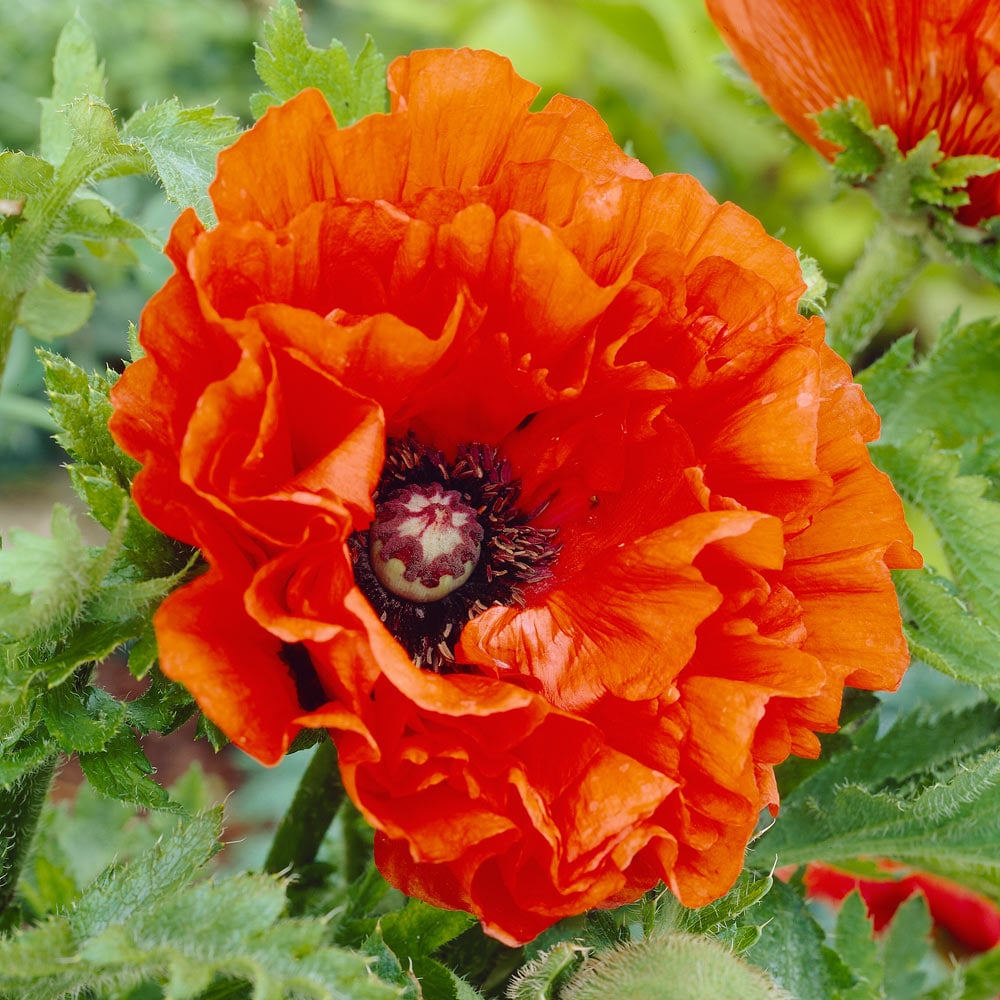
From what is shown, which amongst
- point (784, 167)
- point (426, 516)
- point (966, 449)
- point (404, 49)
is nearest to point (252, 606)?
point (426, 516)

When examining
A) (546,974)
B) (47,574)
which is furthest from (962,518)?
(47,574)

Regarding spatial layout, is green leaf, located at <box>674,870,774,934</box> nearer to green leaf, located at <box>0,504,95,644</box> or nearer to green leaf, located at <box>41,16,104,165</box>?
green leaf, located at <box>0,504,95,644</box>

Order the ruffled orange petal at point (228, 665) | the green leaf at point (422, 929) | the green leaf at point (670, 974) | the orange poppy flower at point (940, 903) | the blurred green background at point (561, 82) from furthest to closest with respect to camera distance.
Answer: the blurred green background at point (561, 82) → the orange poppy flower at point (940, 903) → the green leaf at point (422, 929) → the green leaf at point (670, 974) → the ruffled orange petal at point (228, 665)

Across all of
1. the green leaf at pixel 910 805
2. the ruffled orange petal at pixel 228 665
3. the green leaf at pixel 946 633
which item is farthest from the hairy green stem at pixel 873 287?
the ruffled orange petal at pixel 228 665

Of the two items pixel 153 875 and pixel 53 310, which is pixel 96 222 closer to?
pixel 53 310

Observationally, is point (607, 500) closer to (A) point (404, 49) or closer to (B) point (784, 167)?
(B) point (784, 167)

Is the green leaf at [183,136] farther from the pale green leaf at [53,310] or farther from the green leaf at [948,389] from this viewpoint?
the green leaf at [948,389]
